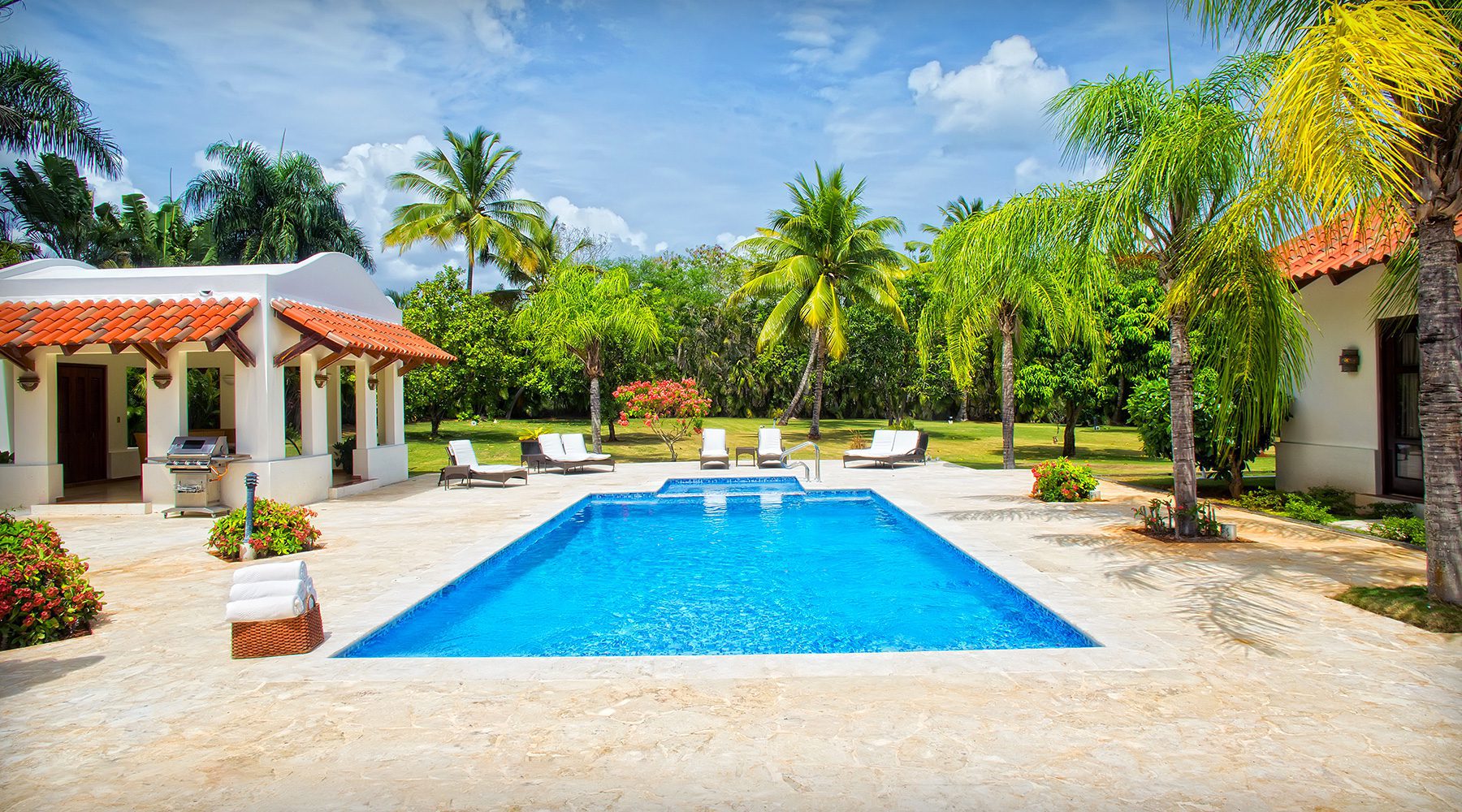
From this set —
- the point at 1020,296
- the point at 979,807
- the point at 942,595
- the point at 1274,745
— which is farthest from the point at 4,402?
the point at 1020,296

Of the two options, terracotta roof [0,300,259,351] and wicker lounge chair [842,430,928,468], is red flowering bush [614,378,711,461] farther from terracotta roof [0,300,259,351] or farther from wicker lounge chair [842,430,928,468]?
terracotta roof [0,300,259,351]

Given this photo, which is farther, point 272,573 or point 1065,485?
point 1065,485

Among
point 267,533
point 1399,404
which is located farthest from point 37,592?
point 1399,404

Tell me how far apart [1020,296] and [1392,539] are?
824cm

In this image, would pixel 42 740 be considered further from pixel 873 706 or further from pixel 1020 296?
pixel 1020 296

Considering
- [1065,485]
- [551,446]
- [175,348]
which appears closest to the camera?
[175,348]

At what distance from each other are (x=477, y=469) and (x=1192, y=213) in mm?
12644

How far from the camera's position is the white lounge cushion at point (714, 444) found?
18.4 metres

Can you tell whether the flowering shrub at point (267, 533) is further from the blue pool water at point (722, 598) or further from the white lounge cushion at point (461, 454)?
the white lounge cushion at point (461, 454)

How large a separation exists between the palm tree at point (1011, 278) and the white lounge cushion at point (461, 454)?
977cm

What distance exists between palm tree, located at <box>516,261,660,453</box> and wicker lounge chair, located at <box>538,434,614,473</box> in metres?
2.57

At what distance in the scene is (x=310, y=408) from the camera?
44.5 ft

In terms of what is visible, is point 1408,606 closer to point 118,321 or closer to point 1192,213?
point 1192,213

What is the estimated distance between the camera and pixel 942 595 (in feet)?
25.4
